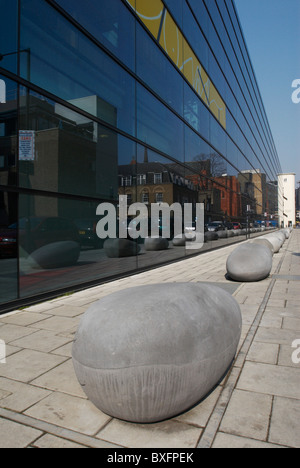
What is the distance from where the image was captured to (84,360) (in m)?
2.48

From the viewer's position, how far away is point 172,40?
1366 cm

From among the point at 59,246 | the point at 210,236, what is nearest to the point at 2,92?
the point at 59,246

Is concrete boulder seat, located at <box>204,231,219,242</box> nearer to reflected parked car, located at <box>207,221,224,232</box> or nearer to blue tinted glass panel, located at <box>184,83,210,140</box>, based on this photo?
reflected parked car, located at <box>207,221,224,232</box>

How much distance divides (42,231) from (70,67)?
4033mm

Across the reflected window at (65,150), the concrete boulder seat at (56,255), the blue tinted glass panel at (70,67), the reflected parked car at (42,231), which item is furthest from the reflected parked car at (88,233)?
the blue tinted glass panel at (70,67)

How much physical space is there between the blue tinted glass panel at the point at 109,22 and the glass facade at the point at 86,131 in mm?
36

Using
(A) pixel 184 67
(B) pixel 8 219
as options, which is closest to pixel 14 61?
(B) pixel 8 219

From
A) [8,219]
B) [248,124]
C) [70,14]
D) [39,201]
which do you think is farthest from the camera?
[248,124]

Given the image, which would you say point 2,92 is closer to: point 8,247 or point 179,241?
point 8,247

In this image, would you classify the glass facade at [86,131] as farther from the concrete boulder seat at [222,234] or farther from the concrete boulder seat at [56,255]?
the concrete boulder seat at [222,234]

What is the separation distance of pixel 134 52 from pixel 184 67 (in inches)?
214

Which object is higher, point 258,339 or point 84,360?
point 84,360

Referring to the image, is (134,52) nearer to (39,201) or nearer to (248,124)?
(39,201)

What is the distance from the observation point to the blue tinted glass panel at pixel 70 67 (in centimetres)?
658
